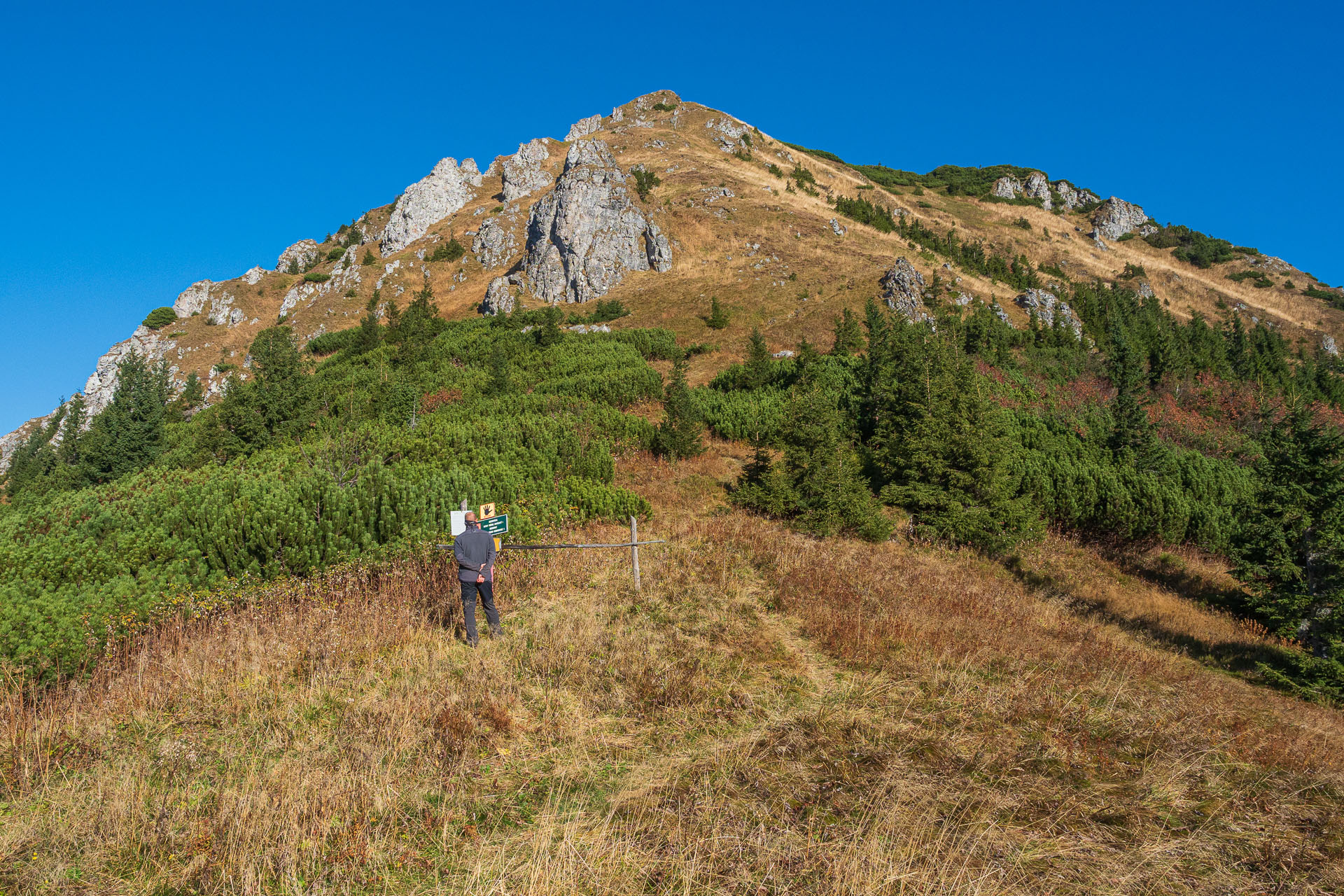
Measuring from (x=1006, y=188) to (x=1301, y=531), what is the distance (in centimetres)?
11003

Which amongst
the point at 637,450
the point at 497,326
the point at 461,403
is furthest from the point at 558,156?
the point at 637,450

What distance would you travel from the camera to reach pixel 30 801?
3.75 metres

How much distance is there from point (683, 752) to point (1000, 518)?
517 inches

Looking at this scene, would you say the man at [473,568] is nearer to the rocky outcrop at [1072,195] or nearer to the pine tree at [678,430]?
the pine tree at [678,430]

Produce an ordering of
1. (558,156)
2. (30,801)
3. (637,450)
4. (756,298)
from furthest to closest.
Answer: (558,156), (756,298), (637,450), (30,801)

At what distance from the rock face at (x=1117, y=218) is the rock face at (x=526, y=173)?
3328 inches

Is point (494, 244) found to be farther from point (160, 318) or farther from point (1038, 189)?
point (1038, 189)

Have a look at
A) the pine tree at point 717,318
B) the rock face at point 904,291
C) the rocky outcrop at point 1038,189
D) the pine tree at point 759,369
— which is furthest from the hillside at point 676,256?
the rocky outcrop at point 1038,189

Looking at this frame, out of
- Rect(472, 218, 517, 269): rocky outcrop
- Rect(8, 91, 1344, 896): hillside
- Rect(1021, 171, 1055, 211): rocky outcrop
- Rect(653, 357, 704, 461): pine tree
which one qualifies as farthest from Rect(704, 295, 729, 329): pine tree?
Rect(1021, 171, 1055, 211): rocky outcrop

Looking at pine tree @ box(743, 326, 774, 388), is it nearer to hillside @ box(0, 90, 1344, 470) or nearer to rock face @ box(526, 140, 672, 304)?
hillside @ box(0, 90, 1344, 470)

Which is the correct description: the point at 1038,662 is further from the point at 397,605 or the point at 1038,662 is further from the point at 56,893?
the point at 56,893

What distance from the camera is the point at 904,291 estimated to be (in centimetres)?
4016

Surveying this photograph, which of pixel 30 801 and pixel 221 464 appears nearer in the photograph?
pixel 30 801

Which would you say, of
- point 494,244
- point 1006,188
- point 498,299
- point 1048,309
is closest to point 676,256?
point 498,299
